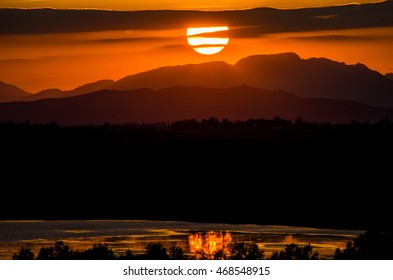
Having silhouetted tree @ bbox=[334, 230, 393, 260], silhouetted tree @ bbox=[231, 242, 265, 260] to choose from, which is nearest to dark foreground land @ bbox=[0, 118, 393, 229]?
silhouetted tree @ bbox=[334, 230, 393, 260]

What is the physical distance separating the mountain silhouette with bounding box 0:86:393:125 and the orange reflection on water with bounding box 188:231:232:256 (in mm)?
26129

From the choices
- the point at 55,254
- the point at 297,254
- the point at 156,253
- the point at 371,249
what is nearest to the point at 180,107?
the point at 297,254

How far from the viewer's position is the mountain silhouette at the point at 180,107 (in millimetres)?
60031

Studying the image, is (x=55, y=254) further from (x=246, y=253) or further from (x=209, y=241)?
(x=209, y=241)

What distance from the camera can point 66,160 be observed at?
55.2 metres

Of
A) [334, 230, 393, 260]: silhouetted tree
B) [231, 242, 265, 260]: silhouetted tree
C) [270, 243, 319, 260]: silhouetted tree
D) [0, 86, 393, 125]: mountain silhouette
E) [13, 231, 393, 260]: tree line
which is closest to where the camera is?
[13, 231, 393, 260]: tree line

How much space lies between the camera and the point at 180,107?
63.2m

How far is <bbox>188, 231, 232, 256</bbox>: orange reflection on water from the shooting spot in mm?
27234

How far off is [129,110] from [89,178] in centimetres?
1374

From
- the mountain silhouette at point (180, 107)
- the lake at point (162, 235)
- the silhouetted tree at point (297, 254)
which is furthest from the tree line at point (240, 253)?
the mountain silhouette at point (180, 107)

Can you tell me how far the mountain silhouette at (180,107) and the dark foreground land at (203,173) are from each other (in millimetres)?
749

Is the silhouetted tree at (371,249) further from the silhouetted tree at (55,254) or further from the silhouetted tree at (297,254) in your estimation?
the silhouetted tree at (55,254)

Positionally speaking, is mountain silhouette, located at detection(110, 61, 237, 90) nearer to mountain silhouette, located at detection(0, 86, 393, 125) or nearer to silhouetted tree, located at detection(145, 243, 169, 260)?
mountain silhouette, located at detection(0, 86, 393, 125)

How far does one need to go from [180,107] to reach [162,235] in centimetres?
3076
